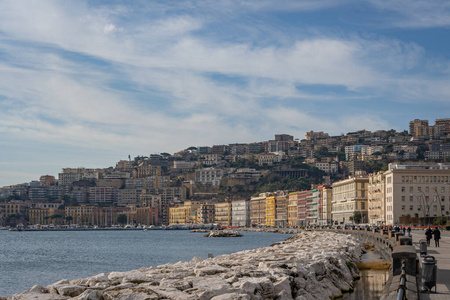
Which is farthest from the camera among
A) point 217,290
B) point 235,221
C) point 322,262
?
point 235,221

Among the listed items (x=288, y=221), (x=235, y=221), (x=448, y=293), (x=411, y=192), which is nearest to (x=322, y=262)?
(x=448, y=293)

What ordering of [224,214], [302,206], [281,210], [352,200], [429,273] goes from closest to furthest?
[429,273], [352,200], [302,206], [281,210], [224,214]

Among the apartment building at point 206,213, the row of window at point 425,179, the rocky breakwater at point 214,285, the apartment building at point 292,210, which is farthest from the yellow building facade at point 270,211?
the rocky breakwater at point 214,285

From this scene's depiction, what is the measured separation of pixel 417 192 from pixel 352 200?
70.5 feet

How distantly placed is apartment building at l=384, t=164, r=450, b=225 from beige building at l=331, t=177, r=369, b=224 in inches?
587

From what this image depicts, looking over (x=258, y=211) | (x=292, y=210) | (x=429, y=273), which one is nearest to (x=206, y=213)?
(x=258, y=211)

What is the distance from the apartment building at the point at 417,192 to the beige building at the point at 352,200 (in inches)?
587

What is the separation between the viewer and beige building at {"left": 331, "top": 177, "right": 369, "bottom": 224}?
345ft

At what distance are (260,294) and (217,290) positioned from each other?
1217 mm

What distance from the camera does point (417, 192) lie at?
86.8m

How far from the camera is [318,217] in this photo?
13425 cm

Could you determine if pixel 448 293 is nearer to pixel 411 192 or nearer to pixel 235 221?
pixel 411 192

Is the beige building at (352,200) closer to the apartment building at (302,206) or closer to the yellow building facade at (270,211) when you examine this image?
→ the apartment building at (302,206)

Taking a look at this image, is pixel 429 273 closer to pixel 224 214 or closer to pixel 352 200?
pixel 352 200
